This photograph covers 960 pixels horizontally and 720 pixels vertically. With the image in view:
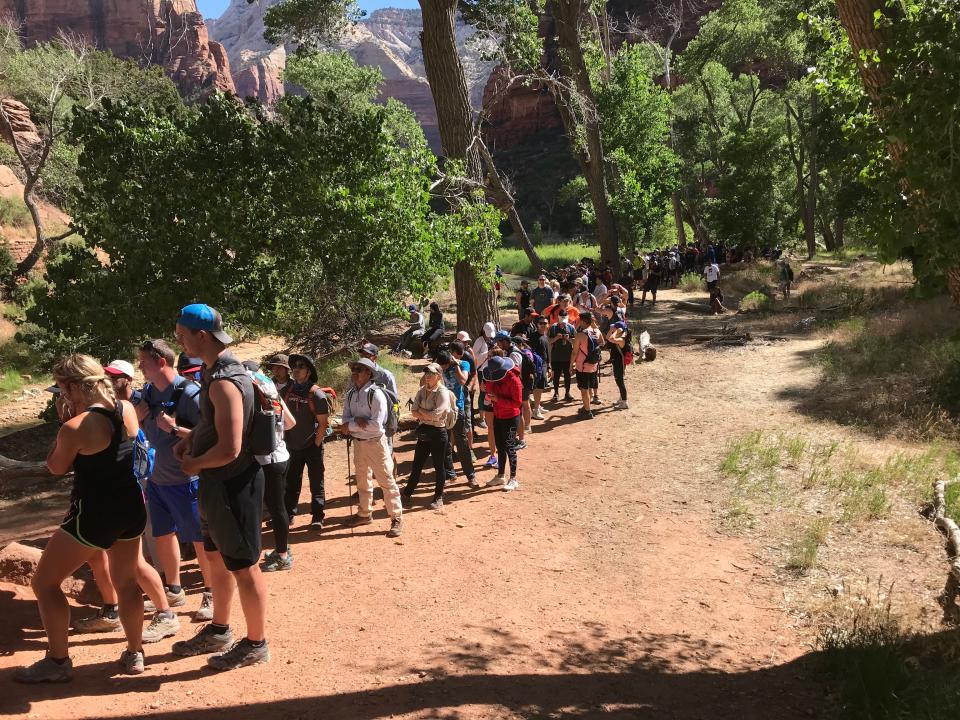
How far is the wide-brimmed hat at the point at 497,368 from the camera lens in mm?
8125

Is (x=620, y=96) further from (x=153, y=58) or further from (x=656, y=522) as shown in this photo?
(x=153, y=58)

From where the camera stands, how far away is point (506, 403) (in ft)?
26.6

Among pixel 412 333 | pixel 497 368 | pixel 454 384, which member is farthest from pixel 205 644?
pixel 412 333

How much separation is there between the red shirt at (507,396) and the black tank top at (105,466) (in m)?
4.68

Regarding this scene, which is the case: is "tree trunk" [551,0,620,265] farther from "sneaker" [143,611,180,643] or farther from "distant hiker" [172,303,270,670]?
"sneaker" [143,611,180,643]

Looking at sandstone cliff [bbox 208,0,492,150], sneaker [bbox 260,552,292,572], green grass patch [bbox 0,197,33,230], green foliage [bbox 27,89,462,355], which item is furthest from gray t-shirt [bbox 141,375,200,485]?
sandstone cliff [bbox 208,0,492,150]

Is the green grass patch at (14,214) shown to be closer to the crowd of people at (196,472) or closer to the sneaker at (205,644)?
the crowd of people at (196,472)

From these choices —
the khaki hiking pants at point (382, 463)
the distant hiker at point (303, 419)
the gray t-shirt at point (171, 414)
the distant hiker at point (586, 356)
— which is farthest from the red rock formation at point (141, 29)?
the gray t-shirt at point (171, 414)

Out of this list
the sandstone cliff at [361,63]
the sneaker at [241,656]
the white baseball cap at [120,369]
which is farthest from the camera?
the sandstone cliff at [361,63]

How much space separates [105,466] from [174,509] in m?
1.14

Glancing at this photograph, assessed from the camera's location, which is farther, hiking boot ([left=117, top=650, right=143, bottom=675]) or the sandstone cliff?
the sandstone cliff

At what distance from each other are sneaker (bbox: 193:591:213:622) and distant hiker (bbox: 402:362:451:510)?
2922mm

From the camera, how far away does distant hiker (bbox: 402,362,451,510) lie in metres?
7.38

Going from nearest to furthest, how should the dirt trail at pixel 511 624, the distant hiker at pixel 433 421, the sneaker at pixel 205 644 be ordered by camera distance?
the dirt trail at pixel 511 624 < the sneaker at pixel 205 644 < the distant hiker at pixel 433 421
